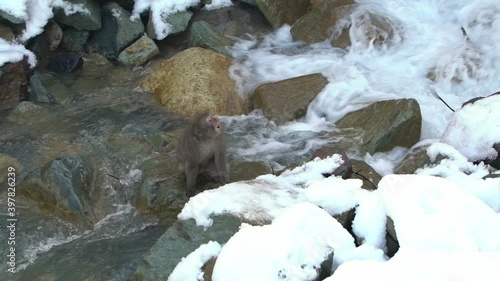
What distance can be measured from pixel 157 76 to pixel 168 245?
15.6 ft

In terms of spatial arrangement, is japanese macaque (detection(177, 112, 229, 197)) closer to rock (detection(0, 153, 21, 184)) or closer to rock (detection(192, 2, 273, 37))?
rock (detection(0, 153, 21, 184))

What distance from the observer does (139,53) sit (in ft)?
29.3

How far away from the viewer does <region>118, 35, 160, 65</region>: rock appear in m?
8.88

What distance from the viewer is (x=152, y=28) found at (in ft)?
30.3

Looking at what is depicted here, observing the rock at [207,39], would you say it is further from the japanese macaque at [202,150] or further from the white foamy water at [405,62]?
the japanese macaque at [202,150]

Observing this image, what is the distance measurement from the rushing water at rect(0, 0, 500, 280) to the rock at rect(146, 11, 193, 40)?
869 mm

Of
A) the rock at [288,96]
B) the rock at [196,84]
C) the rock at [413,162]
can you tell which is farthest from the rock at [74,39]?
the rock at [413,162]

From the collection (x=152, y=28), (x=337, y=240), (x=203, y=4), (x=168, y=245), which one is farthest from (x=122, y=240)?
(x=203, y=4)

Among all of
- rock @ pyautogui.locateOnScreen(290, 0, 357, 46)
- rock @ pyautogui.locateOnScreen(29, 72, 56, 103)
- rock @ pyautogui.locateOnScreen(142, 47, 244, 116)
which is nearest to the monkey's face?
rock @ pyautogui.locateOnScreen(142, 47, 244, 116)

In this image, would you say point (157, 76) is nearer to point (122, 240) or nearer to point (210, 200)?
point (122, 240)

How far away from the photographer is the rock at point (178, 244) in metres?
3.54

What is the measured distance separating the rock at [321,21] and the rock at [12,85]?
4.09 metres

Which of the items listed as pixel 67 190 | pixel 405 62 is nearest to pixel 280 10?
pixel 405 62

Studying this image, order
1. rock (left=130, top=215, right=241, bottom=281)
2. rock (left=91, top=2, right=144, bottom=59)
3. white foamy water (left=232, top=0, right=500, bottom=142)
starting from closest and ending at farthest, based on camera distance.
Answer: rock (left=130, top=215, right=241, bottom=281)
white foamy water (left=232, top=0, right=500, bottom=142)
rock (left=91, top=2, right=144, bottom=59)
